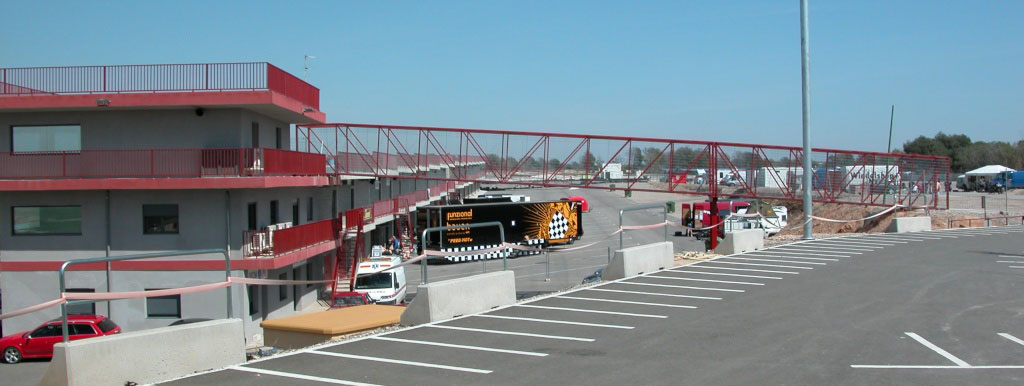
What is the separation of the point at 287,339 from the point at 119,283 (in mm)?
15628

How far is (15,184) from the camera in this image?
23.1 m

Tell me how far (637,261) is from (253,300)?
13823 mm

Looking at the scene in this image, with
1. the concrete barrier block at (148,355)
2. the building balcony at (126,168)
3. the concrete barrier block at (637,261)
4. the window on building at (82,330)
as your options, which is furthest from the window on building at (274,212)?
the concrete barrier block at (148,355)

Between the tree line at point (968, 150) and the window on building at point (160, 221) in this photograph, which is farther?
the tree line at point (968, 150)

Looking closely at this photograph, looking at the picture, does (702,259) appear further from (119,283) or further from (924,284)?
(119,283)

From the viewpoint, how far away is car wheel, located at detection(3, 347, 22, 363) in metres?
19.1

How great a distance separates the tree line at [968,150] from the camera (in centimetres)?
9319

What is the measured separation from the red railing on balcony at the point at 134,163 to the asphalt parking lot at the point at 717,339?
13875 mm

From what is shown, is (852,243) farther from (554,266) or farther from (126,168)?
(126,168)

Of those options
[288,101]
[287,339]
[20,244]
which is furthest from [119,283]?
[287,339]

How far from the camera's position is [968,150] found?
108m

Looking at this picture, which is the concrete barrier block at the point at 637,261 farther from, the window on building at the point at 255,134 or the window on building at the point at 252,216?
the window on building at the point at 255,134

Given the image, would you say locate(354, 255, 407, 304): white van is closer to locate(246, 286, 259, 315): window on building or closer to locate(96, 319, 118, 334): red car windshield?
locate(246, 286, 259, 315): window on building

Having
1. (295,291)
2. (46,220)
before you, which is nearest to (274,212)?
(295,291)
